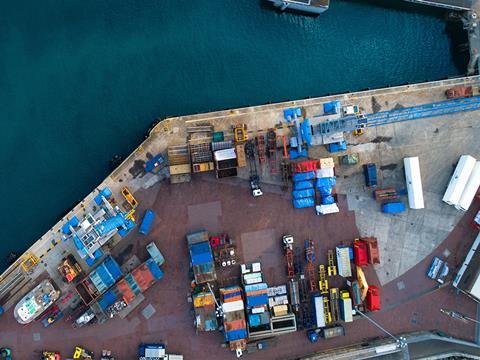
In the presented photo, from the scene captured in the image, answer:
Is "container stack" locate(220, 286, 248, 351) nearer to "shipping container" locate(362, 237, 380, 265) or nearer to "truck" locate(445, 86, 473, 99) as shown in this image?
"shipping container" locate(362, 237, 380, 265)

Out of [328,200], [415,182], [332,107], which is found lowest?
[328,200]

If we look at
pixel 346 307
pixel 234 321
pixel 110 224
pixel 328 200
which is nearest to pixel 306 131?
pixel 328 200

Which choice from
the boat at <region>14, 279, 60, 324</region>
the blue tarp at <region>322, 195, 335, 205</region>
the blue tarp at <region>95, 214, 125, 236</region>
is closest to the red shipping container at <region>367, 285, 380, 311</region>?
the blue tarp at <region>322, 195, 335, 205</region>

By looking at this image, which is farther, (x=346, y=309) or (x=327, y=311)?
(x=327, y=311)

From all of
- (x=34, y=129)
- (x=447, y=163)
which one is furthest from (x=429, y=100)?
(x=34, y=129)

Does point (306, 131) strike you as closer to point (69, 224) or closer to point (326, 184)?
point (326, 184)

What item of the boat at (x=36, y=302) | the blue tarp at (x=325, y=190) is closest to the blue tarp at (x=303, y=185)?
the blue tarp at (x=325, y=190)

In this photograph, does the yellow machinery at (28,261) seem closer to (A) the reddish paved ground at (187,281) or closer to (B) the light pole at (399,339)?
(A) the reddish paved ground at (187,281)
